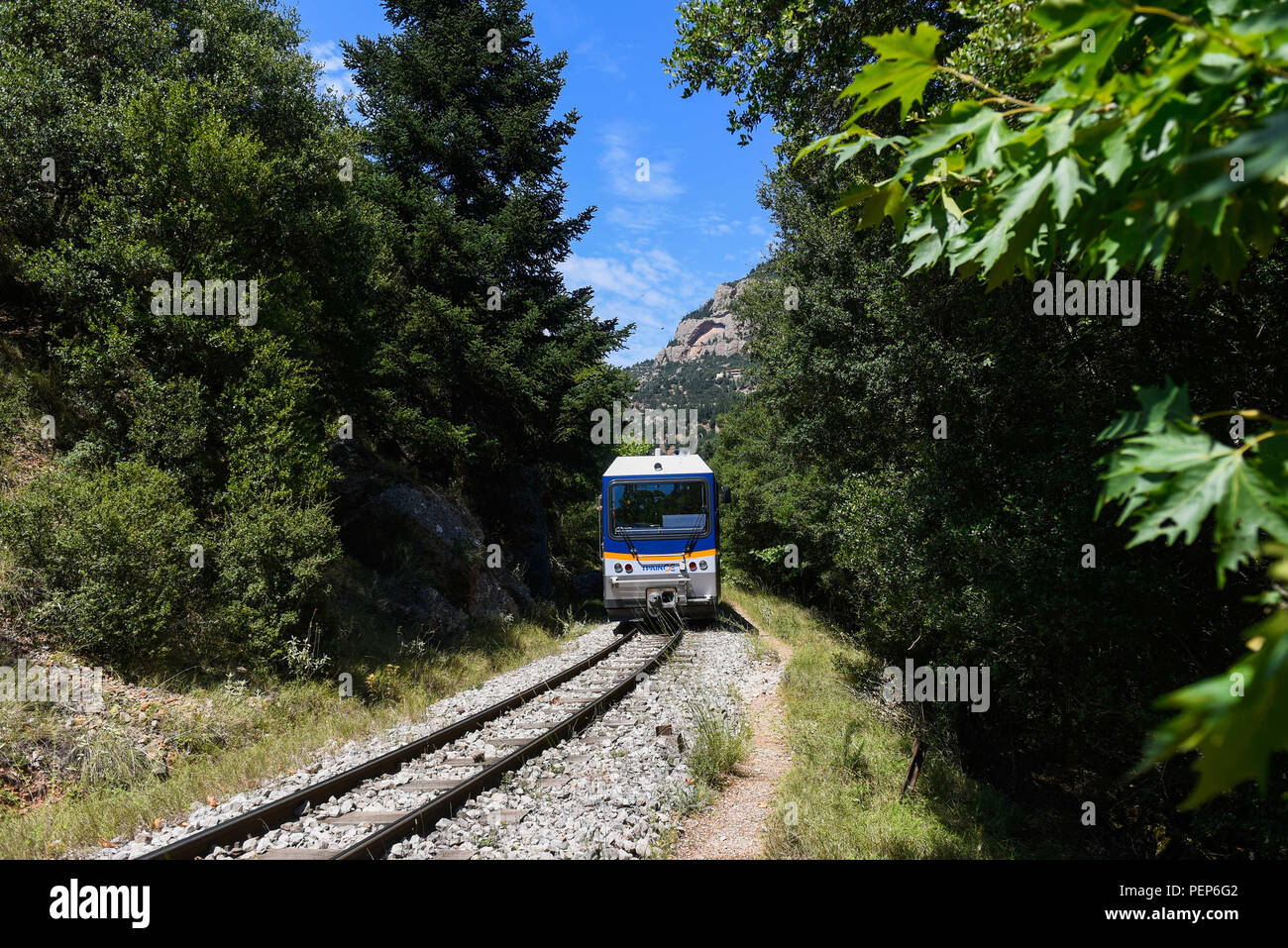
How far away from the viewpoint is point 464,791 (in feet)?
19.1

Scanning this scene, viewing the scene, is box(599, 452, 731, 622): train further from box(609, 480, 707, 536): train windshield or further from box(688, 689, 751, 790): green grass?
box(688, 689, 751, 790): green grass

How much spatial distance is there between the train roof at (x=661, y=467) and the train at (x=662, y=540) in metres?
0.02

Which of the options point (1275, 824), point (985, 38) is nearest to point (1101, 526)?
point (1275, 824)

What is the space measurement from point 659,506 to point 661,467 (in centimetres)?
94

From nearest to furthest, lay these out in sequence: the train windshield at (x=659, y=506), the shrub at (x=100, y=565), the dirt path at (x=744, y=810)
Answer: the dirt path at (x=744, y=810) < the shrub at (x=100, y=565) < the train windshield at (x=659, y=506)

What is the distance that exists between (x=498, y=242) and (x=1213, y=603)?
17.7m

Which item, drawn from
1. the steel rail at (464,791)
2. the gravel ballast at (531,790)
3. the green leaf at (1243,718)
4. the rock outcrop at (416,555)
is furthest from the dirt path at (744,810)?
the rock outcrop at (416,555)

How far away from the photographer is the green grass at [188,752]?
5.36 meters

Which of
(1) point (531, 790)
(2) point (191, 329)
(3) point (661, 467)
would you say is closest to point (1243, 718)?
(1) point (531, 790)

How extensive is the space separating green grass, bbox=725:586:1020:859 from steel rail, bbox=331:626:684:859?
265 centimetres

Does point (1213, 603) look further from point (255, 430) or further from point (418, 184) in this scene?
point (418, 184)

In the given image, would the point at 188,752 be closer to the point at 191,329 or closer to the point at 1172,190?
the point at 191,329

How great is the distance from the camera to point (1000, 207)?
1832mm

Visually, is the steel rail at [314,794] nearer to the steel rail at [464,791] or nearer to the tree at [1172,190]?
the steel rail at [464,791]
